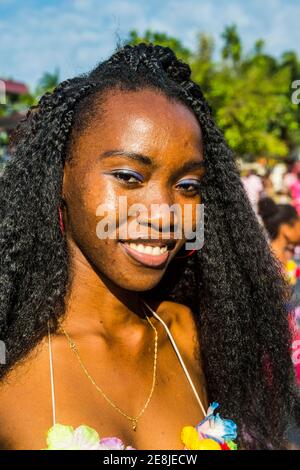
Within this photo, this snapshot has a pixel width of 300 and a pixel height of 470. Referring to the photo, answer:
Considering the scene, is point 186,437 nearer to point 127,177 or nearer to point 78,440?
point 78,440

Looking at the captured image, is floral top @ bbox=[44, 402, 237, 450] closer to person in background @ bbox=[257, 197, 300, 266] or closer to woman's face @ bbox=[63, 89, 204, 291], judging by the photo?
woman's face @ bbox=[63, 89, 204, 291]

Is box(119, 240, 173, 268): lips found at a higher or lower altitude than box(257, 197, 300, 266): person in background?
lower

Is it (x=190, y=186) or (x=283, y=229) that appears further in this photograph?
(x=283, y=229)

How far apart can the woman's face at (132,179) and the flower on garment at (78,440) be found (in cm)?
43

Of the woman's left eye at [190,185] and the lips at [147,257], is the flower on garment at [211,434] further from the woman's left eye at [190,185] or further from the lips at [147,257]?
the woman's left eye at [190,185]

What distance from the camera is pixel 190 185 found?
1.83 m

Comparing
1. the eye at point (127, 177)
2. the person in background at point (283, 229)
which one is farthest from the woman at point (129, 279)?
the person in background at point (283, 229)

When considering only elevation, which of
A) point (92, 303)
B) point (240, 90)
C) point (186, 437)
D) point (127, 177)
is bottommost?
point (186, 437)

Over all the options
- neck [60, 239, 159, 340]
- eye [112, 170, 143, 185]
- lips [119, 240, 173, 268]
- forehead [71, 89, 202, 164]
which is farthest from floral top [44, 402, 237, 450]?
forehead [71, 89, 202, 164]

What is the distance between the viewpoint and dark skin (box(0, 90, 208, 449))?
1653mm

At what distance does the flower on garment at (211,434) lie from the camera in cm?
176

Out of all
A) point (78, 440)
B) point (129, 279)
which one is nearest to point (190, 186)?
point (129, 279)

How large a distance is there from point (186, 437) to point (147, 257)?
553 mm

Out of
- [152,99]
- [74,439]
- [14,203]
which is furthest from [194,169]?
[74,439]
